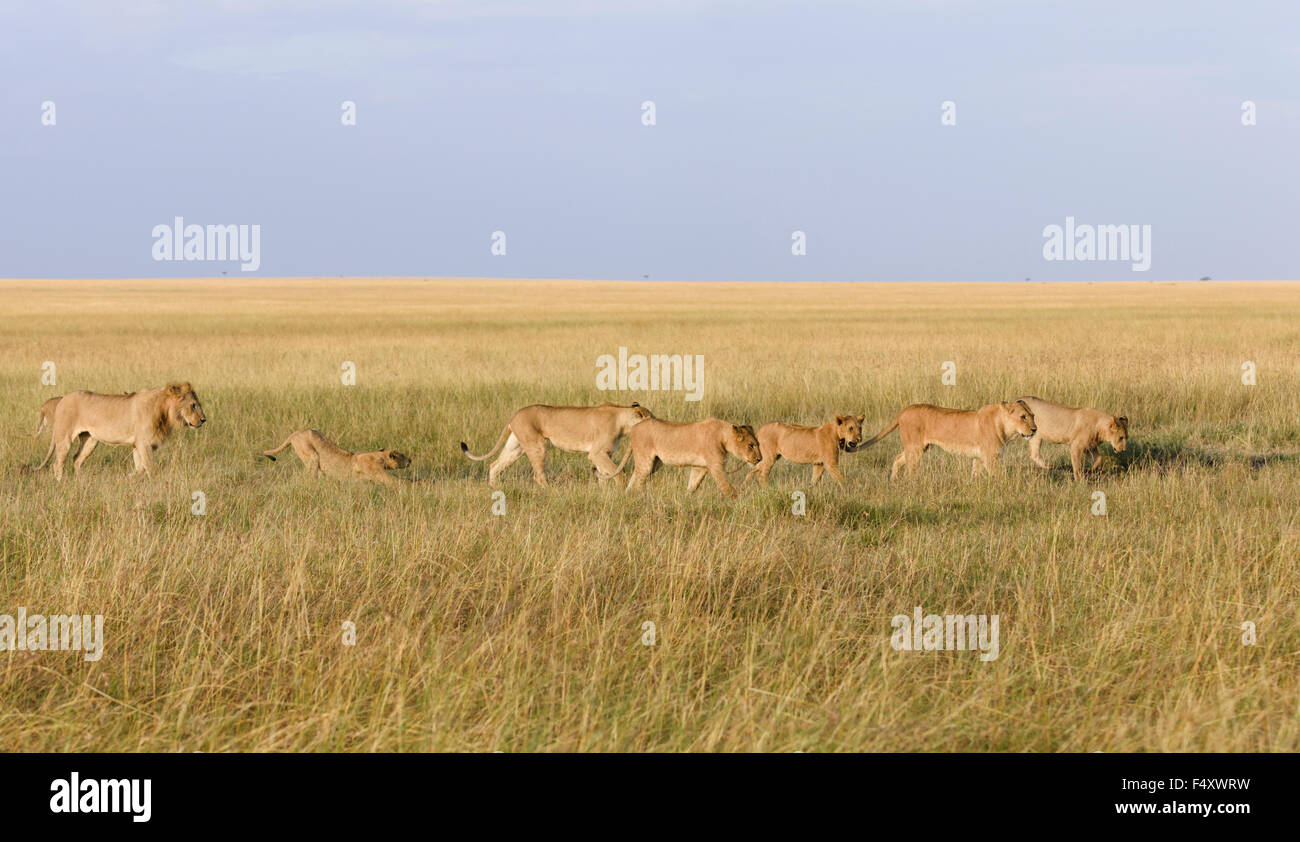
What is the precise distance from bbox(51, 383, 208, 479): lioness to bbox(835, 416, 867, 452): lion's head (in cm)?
665

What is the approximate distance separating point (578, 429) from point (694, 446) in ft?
5.24

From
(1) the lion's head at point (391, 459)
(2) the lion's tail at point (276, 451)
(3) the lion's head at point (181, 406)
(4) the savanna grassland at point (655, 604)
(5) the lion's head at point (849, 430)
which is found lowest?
(4) the savanna grassland at point (655, 604)

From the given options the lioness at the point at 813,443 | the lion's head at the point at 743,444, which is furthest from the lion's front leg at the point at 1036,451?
the lion's head at the point at 743,444

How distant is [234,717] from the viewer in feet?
16.9

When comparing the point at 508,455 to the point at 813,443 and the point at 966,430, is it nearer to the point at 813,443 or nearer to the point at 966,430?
the point at 813,443

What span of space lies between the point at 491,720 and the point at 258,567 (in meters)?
2.80

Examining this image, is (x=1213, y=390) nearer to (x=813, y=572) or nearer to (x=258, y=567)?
(x=813, y=572)

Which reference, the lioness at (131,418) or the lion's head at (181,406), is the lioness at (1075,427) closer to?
the lion's head at (181,406)

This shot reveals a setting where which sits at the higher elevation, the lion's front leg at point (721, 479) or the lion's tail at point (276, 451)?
the lion's tail at point (276, 451)

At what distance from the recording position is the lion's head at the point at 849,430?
435 inches

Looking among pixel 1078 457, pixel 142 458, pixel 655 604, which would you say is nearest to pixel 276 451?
pixel 142 458

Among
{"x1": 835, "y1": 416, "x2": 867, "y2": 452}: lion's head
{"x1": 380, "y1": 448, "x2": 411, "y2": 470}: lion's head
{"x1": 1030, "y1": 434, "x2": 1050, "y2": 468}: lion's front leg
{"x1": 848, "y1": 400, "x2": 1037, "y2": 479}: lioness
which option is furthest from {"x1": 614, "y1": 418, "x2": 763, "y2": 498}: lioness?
{"x1": 1030, "y1": 434, "x2": 1050, "y2": 468}: lion's front leg

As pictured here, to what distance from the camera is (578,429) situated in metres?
11.8

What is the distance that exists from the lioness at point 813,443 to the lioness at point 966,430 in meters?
0.18
